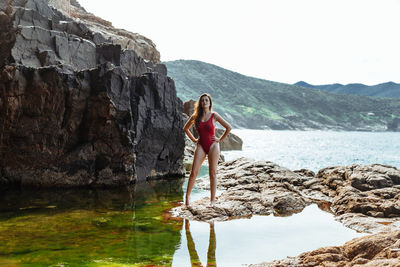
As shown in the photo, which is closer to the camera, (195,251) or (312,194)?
(195,251)

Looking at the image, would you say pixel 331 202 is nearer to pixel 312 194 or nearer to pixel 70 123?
pixel 312 194

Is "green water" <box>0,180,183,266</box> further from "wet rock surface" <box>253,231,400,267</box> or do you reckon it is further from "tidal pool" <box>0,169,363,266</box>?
"wet rock surface" <box>253,231,400,267</box>

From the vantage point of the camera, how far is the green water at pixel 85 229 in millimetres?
5699

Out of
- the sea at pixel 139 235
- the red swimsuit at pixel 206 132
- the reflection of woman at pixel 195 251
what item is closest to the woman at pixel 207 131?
the red swimsuit at pixel 206 132

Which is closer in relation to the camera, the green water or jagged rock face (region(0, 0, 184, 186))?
the green water

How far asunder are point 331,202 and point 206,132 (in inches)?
217

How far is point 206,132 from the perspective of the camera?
9.29m

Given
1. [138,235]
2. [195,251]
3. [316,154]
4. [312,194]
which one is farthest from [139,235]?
A: [316,154]

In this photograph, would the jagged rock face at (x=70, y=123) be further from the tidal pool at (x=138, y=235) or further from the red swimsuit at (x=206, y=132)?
the red swimsuit at (x=206, y=132)

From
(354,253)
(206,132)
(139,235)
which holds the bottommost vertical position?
(139,235)

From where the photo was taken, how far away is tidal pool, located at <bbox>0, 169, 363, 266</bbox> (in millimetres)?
5730

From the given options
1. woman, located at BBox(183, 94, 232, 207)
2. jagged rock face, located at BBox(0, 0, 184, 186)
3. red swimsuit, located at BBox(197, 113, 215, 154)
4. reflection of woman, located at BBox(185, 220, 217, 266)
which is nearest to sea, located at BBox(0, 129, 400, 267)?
reflection of woman, located at BBox(185, 220, 217, 266)

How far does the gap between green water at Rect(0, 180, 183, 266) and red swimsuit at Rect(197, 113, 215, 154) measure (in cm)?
221

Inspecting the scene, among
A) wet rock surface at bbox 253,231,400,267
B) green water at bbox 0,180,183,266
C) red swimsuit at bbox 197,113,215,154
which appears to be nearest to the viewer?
wet rock surface at bbox 253,231,400,267
